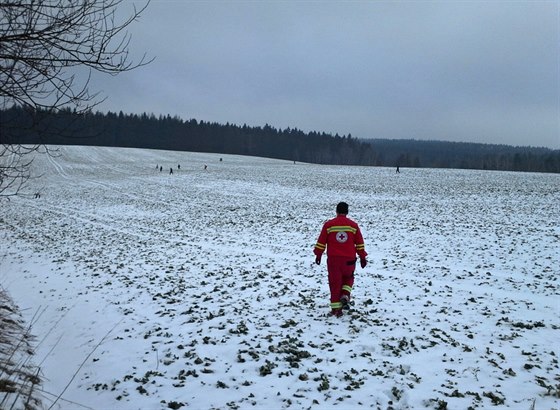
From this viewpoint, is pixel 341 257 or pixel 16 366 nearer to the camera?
pixel 16 366

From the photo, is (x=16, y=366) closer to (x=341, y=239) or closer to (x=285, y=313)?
(x=285, y=313)

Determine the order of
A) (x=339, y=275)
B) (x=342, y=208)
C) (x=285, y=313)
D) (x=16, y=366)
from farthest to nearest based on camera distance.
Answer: (x=285, y=313) → (x=342, y=208) → (x=339, y=275) → (x=16, y=366)

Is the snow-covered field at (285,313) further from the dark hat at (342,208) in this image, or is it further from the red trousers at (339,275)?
the dark hat at (342,208)

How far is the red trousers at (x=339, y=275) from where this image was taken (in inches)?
299

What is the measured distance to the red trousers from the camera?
760 cm

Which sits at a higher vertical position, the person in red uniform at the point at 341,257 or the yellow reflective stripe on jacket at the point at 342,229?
→ the yellow reflective stripe on jacket at the point at 342,229

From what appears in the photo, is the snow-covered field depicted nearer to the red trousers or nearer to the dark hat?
the red trousers

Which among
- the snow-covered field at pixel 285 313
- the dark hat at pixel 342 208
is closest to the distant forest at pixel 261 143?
the snow-covered field at pixel 285 313

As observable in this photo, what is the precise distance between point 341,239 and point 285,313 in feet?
6.69

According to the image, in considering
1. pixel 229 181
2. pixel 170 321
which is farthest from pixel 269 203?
pixel 170 321

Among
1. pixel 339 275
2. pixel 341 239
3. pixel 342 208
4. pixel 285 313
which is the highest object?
pixel 342 208

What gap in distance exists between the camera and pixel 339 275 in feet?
25.0

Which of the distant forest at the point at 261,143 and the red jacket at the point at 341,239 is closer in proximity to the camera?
the red jacket at the point at 341,239

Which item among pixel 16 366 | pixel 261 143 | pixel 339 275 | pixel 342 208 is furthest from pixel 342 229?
pixel 261 143
